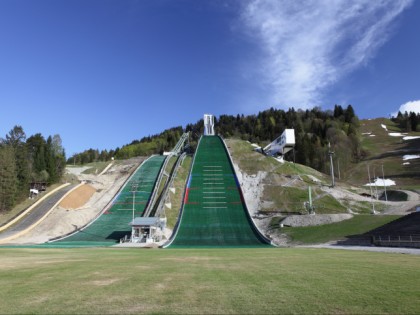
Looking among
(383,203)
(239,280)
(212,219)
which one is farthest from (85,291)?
(383,203)

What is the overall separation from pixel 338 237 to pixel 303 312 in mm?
35598

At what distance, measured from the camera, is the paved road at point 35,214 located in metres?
45.6

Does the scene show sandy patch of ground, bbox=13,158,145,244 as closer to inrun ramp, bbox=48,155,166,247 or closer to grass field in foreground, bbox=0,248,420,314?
inrun ramp, bbox=48,155,166,247

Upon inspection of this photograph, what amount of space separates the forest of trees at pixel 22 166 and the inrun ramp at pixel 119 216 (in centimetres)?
1594

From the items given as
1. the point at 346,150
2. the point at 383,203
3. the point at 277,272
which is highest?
the point at 346,150

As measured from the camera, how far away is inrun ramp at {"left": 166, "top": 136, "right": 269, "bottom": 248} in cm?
4269

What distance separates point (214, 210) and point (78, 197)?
2475 cm

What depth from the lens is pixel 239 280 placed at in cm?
1062

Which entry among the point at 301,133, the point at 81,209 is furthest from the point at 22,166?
the point at 301,133

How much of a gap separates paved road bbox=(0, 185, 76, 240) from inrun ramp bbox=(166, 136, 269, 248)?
830 inches

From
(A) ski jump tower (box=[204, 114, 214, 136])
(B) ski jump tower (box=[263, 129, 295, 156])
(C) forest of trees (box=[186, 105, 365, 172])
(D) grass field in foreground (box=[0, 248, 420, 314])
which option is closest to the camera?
(D) grass field in foreground (box=[0, 248, 420, 314])

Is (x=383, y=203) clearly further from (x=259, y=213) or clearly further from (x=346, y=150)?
(x=346, y=150)

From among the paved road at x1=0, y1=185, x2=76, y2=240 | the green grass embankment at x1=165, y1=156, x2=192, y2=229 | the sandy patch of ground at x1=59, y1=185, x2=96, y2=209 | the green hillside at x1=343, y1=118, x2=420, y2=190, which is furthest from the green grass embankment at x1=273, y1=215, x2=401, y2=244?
the green hillside at x1=343, y1=118, x2=420, y2=190

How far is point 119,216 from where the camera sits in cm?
5291
